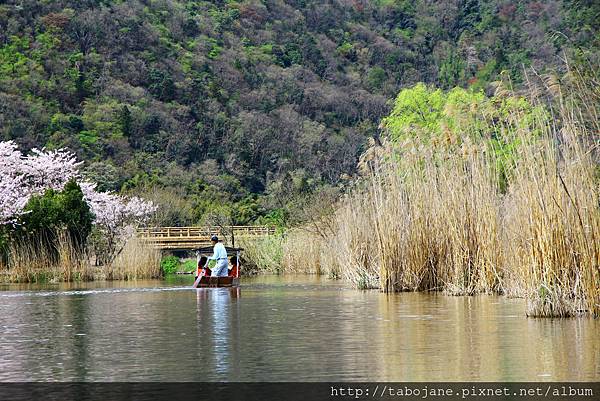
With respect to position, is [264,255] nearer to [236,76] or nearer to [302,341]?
[302,341]

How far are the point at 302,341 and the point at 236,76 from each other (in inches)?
3820

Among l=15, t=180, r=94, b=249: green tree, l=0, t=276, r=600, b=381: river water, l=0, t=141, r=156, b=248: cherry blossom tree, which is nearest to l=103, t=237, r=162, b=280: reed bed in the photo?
l=15, t=180, r=94, b=249: green tree

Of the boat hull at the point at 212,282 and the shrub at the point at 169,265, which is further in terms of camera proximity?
the shrub at the point at 169,265

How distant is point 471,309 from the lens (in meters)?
17.8

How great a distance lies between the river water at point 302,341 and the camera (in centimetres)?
1118

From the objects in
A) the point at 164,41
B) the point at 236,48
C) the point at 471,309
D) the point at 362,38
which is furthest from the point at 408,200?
the point at 362,38

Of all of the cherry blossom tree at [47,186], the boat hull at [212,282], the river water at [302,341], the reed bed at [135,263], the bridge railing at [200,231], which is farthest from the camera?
the bridge railing at [200,231]

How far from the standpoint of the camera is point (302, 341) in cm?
1400

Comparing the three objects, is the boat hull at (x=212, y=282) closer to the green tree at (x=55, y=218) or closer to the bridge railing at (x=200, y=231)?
the green tree at (x=55, y=218)

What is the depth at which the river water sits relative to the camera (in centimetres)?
1118

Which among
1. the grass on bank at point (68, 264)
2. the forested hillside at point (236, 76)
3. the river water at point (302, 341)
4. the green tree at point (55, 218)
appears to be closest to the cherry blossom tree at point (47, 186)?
the green tree at point (55, 218)

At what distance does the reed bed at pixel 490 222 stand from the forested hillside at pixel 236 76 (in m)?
36.7

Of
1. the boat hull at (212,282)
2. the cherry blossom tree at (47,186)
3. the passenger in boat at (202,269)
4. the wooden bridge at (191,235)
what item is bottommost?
the boat hull at (212,282)

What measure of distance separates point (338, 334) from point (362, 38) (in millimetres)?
114485
